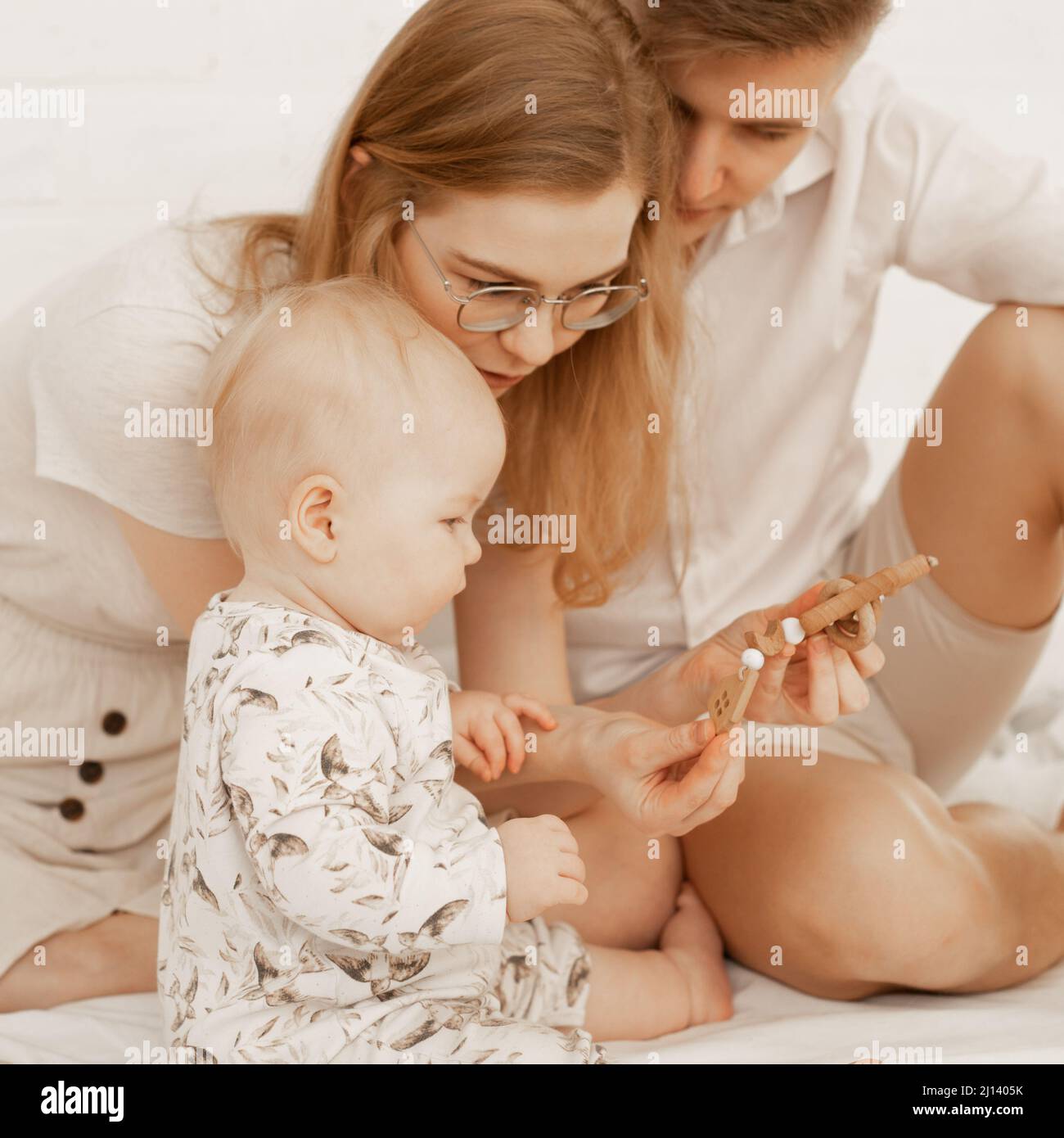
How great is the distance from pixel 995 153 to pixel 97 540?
1.07 metres

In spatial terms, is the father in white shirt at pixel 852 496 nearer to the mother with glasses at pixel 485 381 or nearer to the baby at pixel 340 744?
the mother with glasses at pixel 485 381

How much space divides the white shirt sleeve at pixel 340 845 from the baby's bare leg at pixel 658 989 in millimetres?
296

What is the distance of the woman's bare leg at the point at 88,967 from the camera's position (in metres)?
1.21

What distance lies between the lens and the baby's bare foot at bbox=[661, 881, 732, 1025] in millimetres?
1241

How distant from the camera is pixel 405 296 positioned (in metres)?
1.14

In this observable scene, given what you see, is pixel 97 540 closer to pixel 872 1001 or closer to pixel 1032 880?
pixel 872 1001

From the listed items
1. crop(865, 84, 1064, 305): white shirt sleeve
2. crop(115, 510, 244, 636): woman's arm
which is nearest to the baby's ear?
crop(115, 510, 244, 636): woman's arm

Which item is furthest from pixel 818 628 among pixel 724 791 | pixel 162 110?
pixel 162 110

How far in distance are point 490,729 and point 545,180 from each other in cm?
48

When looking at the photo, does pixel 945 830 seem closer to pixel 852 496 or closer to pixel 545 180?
pixel 852 496

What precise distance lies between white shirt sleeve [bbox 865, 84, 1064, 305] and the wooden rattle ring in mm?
560

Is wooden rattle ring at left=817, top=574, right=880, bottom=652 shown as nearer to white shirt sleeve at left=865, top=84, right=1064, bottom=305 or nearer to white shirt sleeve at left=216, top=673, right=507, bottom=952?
white shirt sleeve at left=216, top=673, right=507, bottom=952

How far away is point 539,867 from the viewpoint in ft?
3.23
